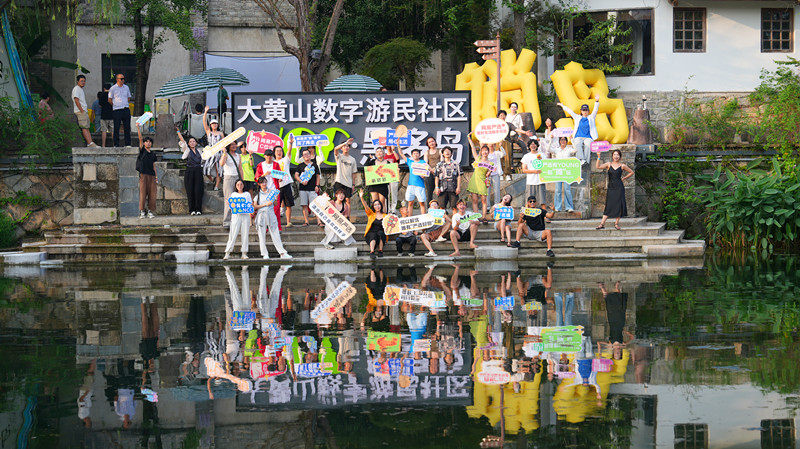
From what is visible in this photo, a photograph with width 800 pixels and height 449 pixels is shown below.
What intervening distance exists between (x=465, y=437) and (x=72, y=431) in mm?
2754

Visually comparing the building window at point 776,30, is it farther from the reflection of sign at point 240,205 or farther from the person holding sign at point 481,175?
the reflection of sign at point 240,205

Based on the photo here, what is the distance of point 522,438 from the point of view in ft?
22.1

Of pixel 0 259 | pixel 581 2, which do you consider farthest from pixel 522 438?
pixel 581 2

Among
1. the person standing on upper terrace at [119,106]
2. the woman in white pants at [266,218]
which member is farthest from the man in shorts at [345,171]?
the person standing on upper terrace at [119,106]

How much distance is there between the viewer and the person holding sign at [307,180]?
1930 cm

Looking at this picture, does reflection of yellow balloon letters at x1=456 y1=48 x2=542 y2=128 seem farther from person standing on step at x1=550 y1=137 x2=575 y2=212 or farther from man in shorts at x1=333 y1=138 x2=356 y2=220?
man in shorts at x1=333 y1=138 x2=356 y2=220

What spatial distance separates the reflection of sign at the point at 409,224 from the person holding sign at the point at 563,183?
321 cm

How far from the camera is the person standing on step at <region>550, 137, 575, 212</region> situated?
19281 millimetres

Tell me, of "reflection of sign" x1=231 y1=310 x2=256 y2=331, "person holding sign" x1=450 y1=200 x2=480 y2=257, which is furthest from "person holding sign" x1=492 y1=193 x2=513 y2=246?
"reflection of sign" x1=231 y1=310 x2=256 y2=331

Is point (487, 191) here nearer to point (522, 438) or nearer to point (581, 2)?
point (581, 2)

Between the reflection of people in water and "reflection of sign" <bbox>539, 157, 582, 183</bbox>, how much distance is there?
4.89 metres

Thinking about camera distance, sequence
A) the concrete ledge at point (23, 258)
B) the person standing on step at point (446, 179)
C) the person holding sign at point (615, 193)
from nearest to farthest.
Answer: the concrete ledge at point (23, 258)
the person holding sign at point (615, 193)
the person standing on step at point (446, 179)

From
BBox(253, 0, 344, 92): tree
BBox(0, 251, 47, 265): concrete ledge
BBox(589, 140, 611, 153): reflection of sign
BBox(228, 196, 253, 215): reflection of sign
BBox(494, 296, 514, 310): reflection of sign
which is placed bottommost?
BBox(494, 296, 514, 310): reflection of sign

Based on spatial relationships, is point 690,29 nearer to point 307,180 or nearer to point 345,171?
point 345,171
